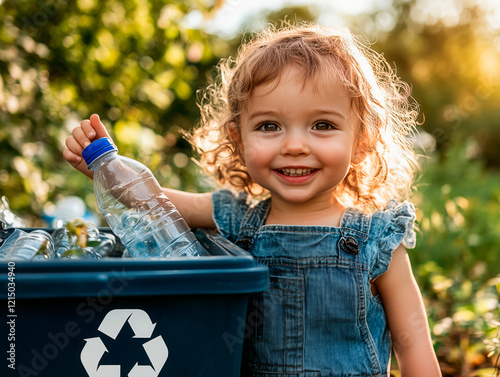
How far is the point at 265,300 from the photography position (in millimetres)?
1489

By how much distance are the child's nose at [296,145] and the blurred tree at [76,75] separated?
6.13ft

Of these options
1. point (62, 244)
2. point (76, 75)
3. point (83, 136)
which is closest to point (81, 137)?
point (83, 136)

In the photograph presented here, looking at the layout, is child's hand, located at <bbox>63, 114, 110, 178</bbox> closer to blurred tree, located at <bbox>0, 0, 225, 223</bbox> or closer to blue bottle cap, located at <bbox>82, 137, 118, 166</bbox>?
blue bottle cap, located at <bbox>82, 137, 118, 166</bbox>

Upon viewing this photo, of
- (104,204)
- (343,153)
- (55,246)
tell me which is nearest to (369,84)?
(343,153)

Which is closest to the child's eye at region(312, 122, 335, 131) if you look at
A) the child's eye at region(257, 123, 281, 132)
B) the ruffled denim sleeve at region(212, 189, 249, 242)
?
the child's eye at region(257, 123, 281, 132)

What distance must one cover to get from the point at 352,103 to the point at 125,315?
919 millimetres

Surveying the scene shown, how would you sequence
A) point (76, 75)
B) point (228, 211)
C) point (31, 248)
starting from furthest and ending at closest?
point (76, 75)
point (228, 211)
point (31, 248)

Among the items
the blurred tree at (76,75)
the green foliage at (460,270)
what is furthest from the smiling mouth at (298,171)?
the blurred tree at (76,75)

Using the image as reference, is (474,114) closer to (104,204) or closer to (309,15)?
(309,15)

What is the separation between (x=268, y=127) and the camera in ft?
5.30

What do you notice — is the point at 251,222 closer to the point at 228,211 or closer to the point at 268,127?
the point at 228,211

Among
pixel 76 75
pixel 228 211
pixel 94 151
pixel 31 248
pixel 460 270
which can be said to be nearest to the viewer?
pixel 31 248

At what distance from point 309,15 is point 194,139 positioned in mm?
13244

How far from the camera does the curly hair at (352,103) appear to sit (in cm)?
161
